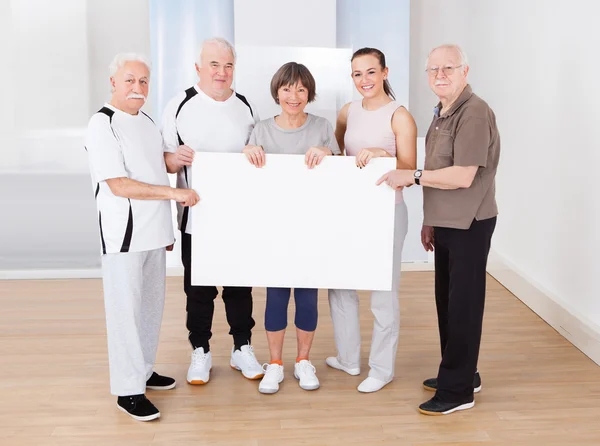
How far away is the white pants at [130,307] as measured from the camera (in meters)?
2.68

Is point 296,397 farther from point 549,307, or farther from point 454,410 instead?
point 549,307

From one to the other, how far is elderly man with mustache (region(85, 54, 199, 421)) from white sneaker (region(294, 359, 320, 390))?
646mm

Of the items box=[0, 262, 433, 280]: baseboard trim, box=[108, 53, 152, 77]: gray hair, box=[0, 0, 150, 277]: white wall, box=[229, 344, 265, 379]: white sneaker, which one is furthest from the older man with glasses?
box=[0, 0, 150, 277]: white wall

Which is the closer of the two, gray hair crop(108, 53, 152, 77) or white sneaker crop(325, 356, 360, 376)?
gray hair crop(108, 53, 152, 77)

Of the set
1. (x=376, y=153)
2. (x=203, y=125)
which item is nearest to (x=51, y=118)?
(x=203, y=125)

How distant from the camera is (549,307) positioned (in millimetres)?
3912

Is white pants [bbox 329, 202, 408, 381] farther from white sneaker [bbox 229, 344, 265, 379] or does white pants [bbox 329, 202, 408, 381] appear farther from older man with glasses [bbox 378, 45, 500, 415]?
white sneaker [bbox 229, 344, 265, 379]

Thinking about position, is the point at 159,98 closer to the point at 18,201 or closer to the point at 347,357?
the point at 18,201

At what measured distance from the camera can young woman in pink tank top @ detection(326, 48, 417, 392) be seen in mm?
2789

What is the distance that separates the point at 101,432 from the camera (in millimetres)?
2693

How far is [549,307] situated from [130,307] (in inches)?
92.4

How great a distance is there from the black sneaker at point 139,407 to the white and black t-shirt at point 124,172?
61 centimetres

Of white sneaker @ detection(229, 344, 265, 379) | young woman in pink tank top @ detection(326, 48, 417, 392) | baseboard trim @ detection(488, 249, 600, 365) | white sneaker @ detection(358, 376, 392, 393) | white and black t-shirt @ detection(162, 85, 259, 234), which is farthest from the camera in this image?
baseboard trim @ detection(488, 249, 600, 365)

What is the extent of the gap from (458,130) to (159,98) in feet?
9.44
